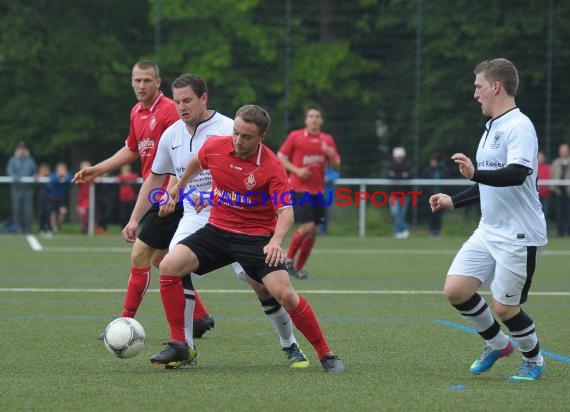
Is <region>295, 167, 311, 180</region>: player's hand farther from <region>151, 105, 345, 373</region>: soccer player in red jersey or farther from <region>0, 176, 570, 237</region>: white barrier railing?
<region>0, 176, 570, 237</region>: white barrier railing

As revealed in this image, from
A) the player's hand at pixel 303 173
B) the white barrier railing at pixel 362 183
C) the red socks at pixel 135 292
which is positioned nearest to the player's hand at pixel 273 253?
the red socks at pixel 135 292

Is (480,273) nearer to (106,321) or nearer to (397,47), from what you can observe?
(106,321)

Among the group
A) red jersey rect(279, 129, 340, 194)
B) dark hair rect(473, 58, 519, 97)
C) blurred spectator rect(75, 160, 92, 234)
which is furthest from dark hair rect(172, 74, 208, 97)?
blurred spectator rect(75, 160, 92, 234)

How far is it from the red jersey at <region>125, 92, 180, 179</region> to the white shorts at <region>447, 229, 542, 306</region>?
118 inches

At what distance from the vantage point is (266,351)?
28.2 feet

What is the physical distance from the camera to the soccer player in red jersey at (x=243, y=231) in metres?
7.53

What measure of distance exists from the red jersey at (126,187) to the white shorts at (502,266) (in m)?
17.6

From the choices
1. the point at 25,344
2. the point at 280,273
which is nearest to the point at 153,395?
the point at 280,273

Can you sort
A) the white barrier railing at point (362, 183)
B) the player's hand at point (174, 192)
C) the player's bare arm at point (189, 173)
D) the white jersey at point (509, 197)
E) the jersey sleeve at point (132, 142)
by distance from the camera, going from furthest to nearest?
the white barrier railing at point (362, 183), the jersey sleeve at point (132, 142), the player's hand at point (174, 192), the player's bare arm at point (189, 173), the white jersey at point (509, 197)

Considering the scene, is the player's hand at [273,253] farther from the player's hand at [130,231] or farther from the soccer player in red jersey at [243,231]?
the player's hand at [130,231]

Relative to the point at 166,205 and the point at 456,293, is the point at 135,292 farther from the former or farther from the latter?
the point at 456,293

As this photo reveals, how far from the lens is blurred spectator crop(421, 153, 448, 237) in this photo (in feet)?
80.5

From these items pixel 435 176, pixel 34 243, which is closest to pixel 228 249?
pixel 34 243

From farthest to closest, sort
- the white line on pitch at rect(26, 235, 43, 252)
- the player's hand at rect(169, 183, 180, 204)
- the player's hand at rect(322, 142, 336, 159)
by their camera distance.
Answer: the white line on pitch at rect(26, 235, 43, 252) → the player's hand at rect(322, 142, 336, 159) → the player's hand at rect(169, 183, 180, 204)
